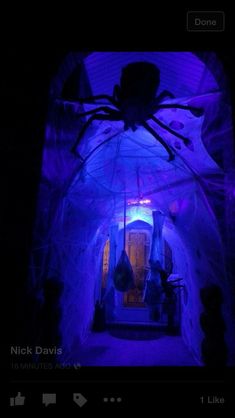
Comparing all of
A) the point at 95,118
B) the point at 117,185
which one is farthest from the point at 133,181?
the point at 95,118

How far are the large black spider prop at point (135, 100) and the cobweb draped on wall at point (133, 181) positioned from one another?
0.09 m

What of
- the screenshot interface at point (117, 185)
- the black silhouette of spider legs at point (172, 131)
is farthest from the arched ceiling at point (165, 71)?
the black silhouette of spider legs at point (172, 131)

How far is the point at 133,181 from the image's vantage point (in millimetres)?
4238

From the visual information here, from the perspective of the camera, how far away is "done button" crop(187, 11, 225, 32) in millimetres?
Result: 1142

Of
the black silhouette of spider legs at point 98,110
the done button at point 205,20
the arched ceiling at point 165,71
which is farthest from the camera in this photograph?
the black silhouette of spider legs at point 98,110

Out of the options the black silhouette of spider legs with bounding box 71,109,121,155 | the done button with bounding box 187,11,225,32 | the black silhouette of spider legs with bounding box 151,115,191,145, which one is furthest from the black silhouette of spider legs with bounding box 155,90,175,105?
the done button with bounding box 187,11,225,32

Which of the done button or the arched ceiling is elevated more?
the arched ceiling

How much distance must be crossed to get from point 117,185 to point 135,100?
223cm

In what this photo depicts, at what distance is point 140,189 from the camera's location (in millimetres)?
4488

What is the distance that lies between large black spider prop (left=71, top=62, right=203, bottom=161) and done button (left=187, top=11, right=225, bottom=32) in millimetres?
552

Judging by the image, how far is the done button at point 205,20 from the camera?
3.75 ft

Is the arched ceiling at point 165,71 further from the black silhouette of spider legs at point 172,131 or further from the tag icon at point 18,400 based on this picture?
the tag icon at point 18,400

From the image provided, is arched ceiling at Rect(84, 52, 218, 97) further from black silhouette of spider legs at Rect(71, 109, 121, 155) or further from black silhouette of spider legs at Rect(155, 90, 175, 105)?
black silhouette of spider legs at Rect(71, 109, 121, 155)

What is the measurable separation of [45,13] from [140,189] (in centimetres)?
346
